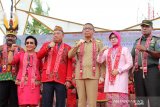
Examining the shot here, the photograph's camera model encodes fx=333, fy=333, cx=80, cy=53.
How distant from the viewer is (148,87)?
4.78 m

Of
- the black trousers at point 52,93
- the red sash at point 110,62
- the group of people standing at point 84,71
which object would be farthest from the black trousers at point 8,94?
the red sash at point 110,62

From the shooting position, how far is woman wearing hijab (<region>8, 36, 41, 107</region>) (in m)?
5.09

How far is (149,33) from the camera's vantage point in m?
4.99

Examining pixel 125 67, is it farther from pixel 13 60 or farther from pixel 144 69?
pixel 13 60

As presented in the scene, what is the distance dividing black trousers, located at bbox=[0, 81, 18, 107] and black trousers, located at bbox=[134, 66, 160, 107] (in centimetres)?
196

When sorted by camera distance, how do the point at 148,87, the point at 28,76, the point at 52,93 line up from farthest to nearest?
the point at 28,76 < the point at 52,93 < the point at 148,87

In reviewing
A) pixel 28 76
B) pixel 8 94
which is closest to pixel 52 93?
pixel 28 76

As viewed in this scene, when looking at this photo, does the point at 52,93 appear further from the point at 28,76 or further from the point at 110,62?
the point at 110,62

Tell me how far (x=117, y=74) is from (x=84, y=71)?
1.64 feet

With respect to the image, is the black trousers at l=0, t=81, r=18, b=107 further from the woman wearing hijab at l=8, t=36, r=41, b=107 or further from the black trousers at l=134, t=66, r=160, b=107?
the black trousers at l=134, t=66, r=160, b=107

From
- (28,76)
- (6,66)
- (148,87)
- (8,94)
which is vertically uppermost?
(6,66)

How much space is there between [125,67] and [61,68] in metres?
0.97

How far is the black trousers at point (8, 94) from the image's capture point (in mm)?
5344

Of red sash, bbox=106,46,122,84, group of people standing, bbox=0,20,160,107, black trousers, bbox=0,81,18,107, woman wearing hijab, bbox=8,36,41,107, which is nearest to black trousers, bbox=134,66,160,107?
group of people standing, bbox=0,20,160,107
